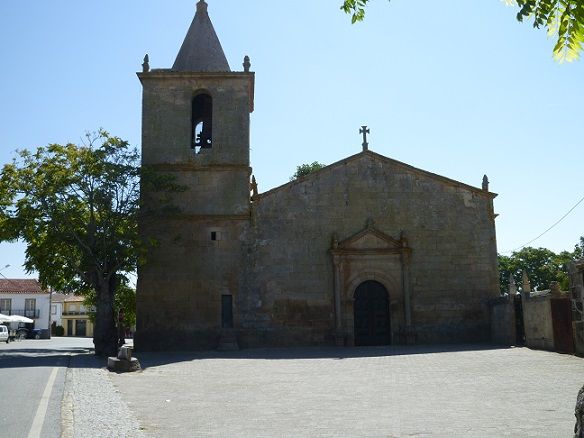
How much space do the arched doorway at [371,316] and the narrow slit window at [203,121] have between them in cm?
907

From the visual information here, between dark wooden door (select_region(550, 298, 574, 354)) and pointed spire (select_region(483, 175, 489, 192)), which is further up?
pointed spire (select_region(483, 175, 489, 192))

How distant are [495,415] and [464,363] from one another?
809 cm

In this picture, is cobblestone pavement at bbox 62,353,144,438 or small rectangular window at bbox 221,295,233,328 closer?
cobblestone pavement at bbox 62,353,144,438

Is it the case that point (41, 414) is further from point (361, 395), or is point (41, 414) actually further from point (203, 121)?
point (203, 121)

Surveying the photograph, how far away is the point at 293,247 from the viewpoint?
24562 millimetres

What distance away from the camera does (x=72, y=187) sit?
21.3 metres

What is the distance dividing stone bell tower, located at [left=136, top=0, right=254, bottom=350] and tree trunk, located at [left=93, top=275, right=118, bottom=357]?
209 centimetres

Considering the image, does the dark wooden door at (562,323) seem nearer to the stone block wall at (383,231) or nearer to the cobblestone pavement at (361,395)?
the cobblestone pavement at (361,395)

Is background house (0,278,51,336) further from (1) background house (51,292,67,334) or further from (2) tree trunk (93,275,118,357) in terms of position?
(2) tree trunk (93,275,118,357)

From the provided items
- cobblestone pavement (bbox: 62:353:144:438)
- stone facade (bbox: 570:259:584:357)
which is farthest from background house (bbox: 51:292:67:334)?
stone facade (bbox: 570:259:584:357)

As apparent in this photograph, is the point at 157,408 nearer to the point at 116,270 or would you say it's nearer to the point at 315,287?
the point at 116,270

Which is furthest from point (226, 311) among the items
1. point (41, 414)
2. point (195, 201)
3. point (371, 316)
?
point (41, 414)

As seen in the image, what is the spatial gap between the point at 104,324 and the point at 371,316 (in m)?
10.5

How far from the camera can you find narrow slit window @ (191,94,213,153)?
25.9 m
